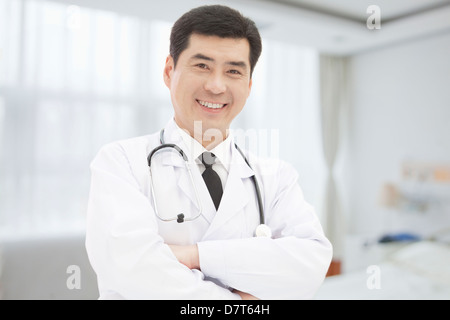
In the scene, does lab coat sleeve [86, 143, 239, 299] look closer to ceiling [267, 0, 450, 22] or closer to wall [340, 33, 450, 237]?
ceiling [267, 0, 450, 22]

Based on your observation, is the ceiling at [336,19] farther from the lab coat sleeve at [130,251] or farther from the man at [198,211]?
the lab coat sleeve at [130,251]

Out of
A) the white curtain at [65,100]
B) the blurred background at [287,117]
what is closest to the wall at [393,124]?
the blurred background at [287,117]

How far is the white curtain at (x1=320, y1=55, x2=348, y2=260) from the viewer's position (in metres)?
1.86

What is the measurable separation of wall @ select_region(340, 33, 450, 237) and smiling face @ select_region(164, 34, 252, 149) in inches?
59.6

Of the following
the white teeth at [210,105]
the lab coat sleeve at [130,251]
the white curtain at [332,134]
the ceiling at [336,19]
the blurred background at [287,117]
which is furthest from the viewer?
the white curtain at [332,134]

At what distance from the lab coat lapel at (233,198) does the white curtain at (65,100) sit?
0.91 ft

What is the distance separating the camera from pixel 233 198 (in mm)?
821

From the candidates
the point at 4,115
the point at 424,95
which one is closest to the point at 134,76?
the point at 4,115

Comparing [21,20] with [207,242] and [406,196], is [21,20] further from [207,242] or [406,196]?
[406,196]

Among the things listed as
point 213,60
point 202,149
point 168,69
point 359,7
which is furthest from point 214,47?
point 359,7

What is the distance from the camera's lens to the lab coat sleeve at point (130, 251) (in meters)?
0.68

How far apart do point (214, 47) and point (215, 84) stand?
8cm

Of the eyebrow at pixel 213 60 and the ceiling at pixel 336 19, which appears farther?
the ceiling at pixel 336 19

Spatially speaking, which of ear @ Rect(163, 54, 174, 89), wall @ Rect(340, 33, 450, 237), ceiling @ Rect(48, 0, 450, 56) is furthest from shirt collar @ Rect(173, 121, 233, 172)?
wall @ Rect(340, 33, 450, 237)
